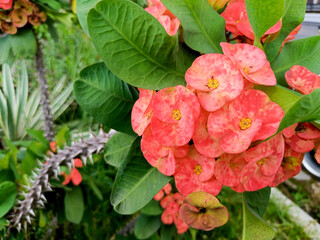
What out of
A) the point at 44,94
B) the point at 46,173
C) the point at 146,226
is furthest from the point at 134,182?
the point at 44,94

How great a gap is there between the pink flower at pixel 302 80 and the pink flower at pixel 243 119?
0.06m

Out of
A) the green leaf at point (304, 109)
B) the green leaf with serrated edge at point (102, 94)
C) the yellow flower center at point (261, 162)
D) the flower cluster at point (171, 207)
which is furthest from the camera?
the flower cluster at point (171, 207)

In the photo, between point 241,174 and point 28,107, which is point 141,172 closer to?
point 241,174

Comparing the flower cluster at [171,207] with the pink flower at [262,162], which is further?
the flower cluster at [171,207]

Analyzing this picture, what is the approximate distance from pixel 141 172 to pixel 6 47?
0.95m

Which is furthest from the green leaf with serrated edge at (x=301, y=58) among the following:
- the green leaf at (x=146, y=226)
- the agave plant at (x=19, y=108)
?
the agave plant at (x=19, y=108)

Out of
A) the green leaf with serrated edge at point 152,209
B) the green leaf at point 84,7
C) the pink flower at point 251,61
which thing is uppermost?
the green leaf at point 84,7

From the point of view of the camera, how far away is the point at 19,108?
1.85 meters

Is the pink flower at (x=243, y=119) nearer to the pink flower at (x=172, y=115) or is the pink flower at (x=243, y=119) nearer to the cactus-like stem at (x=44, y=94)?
the pink flower at (x=172, y=115)

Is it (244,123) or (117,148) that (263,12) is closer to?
(244,123)

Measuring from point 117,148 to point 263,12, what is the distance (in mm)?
397

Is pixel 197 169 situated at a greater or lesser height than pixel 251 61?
lesser

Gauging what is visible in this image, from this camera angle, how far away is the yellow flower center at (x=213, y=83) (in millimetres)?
386

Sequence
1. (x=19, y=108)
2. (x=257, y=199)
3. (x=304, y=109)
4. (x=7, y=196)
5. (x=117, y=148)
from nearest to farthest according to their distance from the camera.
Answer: (x=304, y=109) < (x=257, y=199) < (x=117, y=148) < (x=7, y=196) < (x=19, y=108)
